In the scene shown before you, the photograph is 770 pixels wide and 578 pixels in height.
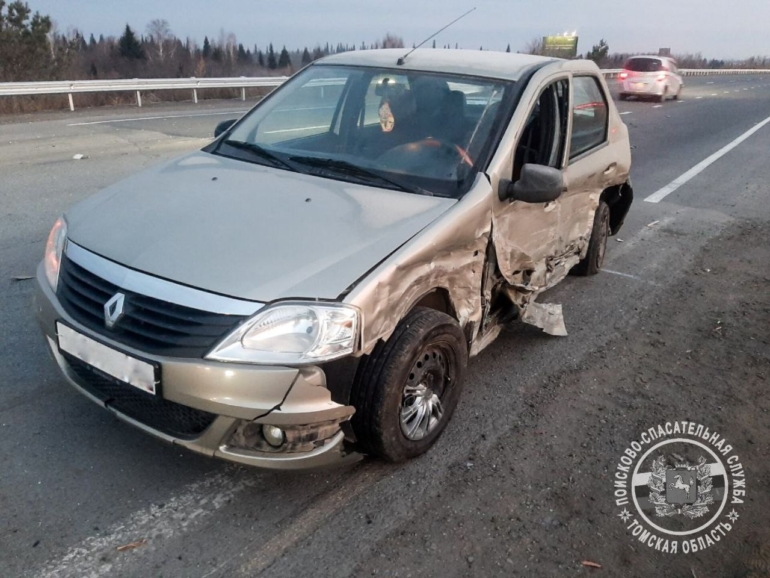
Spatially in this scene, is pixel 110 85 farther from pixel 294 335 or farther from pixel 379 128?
pixel 294 335

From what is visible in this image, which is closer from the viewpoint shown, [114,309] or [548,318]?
[114,309]

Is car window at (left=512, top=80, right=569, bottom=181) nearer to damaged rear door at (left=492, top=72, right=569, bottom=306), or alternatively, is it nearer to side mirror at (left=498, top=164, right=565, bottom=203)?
damaged rear door at (left=492, top=72, right=569, bottom=306)

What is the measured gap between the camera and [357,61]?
454 cm

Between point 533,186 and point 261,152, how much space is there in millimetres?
1552

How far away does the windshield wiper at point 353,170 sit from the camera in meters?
3.53

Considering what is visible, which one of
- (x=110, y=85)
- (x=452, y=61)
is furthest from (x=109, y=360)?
(x=110, y=85)

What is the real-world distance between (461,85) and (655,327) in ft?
7.73

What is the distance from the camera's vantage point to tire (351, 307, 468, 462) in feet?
9.48

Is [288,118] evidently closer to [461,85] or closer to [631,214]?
[461,85]

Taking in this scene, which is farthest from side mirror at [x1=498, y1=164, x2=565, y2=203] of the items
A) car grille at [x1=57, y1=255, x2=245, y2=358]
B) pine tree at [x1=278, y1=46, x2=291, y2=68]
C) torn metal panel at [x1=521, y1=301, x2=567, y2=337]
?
pine tree at [x1=278, y1=46, x2=291, y2=68]

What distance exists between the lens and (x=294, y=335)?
265 cm

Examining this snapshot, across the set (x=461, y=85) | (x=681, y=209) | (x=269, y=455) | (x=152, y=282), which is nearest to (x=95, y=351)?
(x=152, y=282)

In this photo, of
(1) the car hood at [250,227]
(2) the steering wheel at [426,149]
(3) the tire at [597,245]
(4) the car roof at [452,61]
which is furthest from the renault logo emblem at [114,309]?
(3) the tire at [597,245]

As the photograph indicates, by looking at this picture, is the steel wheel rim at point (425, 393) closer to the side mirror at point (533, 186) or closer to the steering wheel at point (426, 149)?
the side mirror at point (533, 186)
